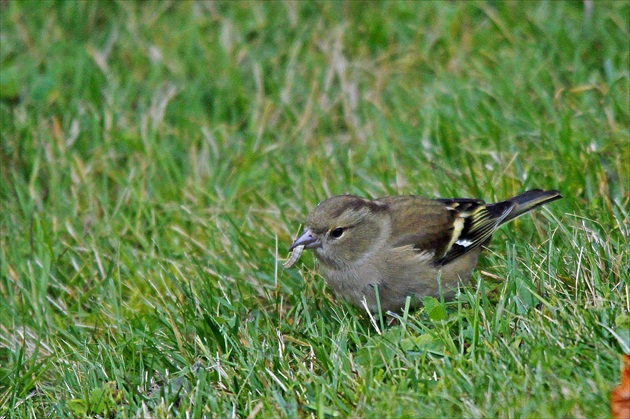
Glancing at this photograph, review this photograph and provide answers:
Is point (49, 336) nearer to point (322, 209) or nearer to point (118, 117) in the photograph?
point (322, 209)

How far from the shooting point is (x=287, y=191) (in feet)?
19.8

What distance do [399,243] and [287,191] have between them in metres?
1.48

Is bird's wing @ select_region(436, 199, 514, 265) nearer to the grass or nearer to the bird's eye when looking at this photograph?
the grass

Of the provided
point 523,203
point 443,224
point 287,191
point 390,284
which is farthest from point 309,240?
point 287,191

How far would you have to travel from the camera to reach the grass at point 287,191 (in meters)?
3.66

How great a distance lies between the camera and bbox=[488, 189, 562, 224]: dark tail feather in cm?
468

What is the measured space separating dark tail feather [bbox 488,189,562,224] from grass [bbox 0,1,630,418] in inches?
4.3

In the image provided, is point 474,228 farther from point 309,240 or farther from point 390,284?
point 309,240

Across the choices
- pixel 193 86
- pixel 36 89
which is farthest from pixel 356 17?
pixel 36 89

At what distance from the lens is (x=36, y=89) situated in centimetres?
705

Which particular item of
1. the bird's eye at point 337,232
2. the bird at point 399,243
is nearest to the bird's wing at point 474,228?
the bird at point 399,243

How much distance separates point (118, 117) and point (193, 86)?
2.23 ft

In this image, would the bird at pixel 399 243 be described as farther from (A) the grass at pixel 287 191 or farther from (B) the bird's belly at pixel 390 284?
(A) the grass at pixel 287 191

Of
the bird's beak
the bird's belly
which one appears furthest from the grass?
the bird's beak
